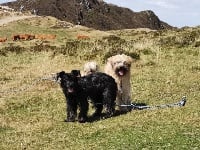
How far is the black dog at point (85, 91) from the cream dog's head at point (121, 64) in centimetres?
44

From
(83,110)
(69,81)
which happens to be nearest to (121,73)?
(83,110)

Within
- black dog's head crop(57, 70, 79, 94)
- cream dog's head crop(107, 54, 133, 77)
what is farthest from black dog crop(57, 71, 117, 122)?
cream dog's head crop(107, 54, 133, 77)

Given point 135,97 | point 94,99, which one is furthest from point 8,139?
point 135,97

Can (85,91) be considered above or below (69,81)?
below

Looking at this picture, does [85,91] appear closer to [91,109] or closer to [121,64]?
[121,64]

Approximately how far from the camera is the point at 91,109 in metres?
18.2

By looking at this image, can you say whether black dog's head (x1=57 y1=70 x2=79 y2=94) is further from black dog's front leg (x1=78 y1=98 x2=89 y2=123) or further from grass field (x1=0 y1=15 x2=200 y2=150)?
grass field (x1=0 y1=15 x2=200 y2=150)

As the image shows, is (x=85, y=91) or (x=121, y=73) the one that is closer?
(x=85, y=91)

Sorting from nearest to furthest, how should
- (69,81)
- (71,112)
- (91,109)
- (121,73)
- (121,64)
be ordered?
(69,81)
(71,112)
(121,64)
(121,73)
(91,109)

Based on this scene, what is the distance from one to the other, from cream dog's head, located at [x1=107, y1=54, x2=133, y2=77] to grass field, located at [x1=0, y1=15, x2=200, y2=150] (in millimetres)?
1284

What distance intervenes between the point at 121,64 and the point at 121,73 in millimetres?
392

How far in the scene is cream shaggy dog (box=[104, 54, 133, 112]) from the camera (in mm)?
16516

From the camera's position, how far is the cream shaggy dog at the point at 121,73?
16516mm

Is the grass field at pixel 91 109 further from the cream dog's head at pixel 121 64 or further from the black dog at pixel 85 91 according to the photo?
the cream dog's head at pixel 121 64
